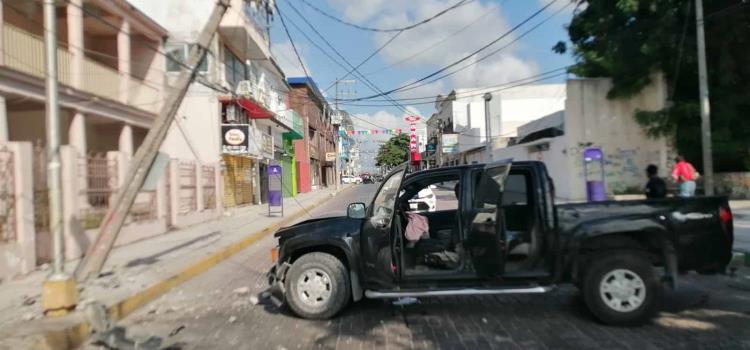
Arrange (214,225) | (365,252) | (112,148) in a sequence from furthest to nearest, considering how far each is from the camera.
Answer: (112,148), (214,225), (365,252)

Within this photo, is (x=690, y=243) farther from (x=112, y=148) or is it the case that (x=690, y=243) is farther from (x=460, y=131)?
(x=460, y=131)

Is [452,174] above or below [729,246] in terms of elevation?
above

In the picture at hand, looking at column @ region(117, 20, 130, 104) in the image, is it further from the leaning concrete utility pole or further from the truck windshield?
the truck windshield

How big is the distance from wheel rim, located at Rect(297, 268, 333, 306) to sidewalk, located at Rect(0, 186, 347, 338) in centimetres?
256

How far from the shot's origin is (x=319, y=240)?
6.33 meters

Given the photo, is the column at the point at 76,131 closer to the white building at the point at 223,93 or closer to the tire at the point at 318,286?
the white building at the point at 223,93

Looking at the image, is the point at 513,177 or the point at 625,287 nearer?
the point at 625,287

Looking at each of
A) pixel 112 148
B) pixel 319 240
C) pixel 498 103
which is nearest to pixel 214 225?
pixel 112 148

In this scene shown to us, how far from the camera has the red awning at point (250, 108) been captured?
24.8m

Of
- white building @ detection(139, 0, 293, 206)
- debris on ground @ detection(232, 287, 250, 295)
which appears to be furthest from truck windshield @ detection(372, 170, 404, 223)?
white building @ detection(139, 0, 293, 206)

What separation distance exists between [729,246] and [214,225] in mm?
14975

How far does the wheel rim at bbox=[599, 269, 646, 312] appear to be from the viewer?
5.73 m

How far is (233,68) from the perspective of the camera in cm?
2673

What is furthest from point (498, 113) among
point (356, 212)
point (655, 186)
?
point (356, 212)
